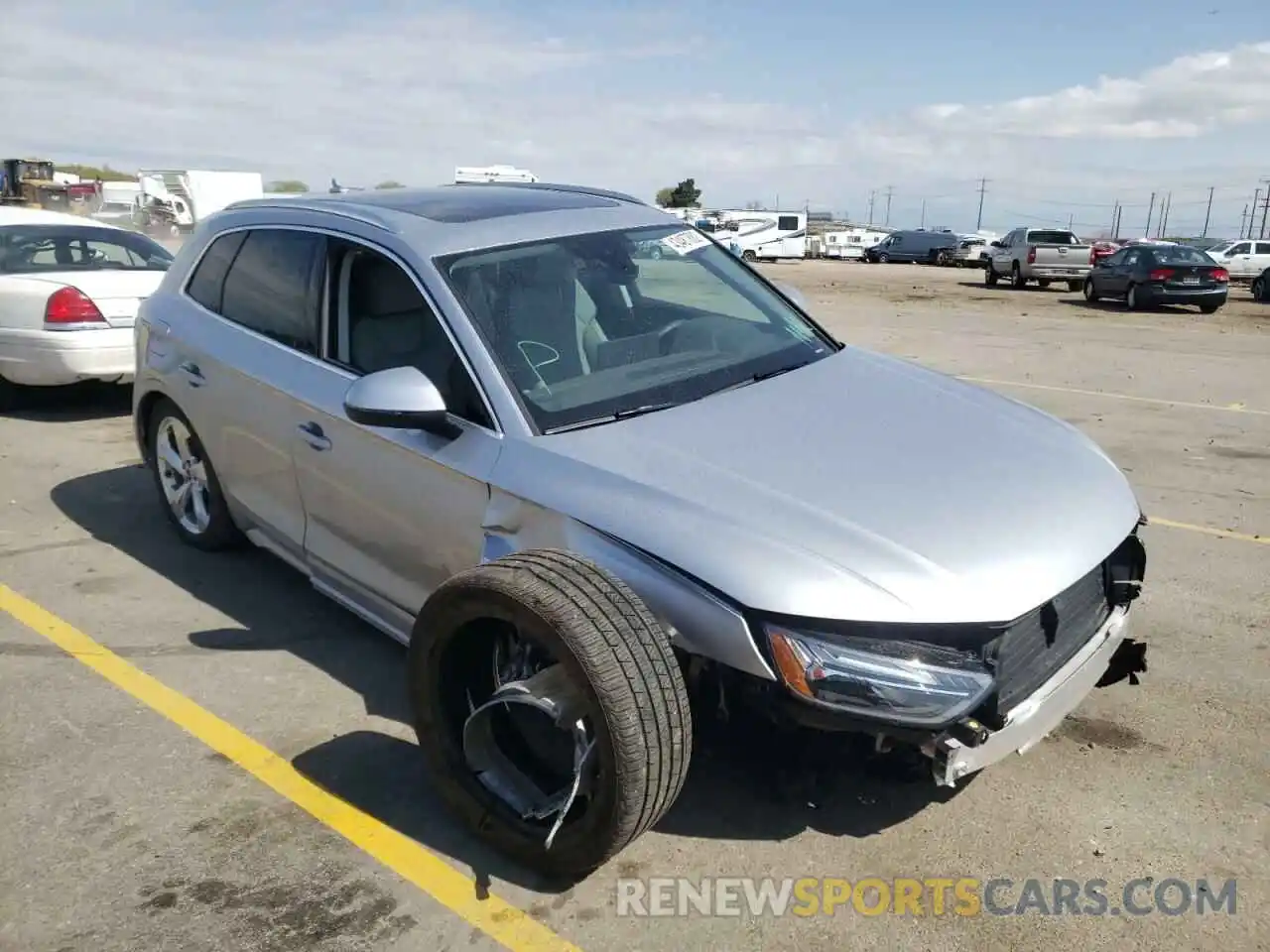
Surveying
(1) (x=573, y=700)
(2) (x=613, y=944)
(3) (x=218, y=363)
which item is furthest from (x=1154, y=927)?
A: (3) (x=218, y=363)

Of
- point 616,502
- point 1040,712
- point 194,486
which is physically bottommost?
point 194,486

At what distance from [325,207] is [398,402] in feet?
5.09

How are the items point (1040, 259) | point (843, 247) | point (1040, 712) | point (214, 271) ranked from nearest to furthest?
point (1040, 712) → point (214, 271) → point (1040, 259) → point (843, 247)

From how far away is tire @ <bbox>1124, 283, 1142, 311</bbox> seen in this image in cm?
2192

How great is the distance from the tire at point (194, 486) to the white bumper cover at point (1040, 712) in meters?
3.56

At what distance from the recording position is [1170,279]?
21.5 meters

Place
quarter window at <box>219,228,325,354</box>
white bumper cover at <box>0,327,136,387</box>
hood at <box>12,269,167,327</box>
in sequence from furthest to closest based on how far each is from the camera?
1. hood at <box>12,269,167,327</box>
2. white bumper cover at <box>0,327,136,387</box>
3. quarter window at <box>219,228,325,354</box>

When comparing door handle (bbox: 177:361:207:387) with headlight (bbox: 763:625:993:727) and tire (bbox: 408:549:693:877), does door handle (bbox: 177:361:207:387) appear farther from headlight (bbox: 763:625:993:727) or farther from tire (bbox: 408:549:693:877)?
headlight (bbox: 763:625:993:727)

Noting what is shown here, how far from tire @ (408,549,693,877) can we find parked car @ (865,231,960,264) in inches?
1884

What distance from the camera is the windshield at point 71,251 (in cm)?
844

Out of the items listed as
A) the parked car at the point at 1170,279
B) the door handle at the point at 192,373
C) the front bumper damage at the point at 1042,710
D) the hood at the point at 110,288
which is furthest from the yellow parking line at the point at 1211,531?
the parked car at the point at 1170,279

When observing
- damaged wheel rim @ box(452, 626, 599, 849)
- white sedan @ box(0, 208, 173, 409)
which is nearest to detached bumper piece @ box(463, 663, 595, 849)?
damaged wheel rim @ box(452, 626, 599, 849)

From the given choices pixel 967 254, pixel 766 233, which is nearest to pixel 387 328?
pixel 766 233
